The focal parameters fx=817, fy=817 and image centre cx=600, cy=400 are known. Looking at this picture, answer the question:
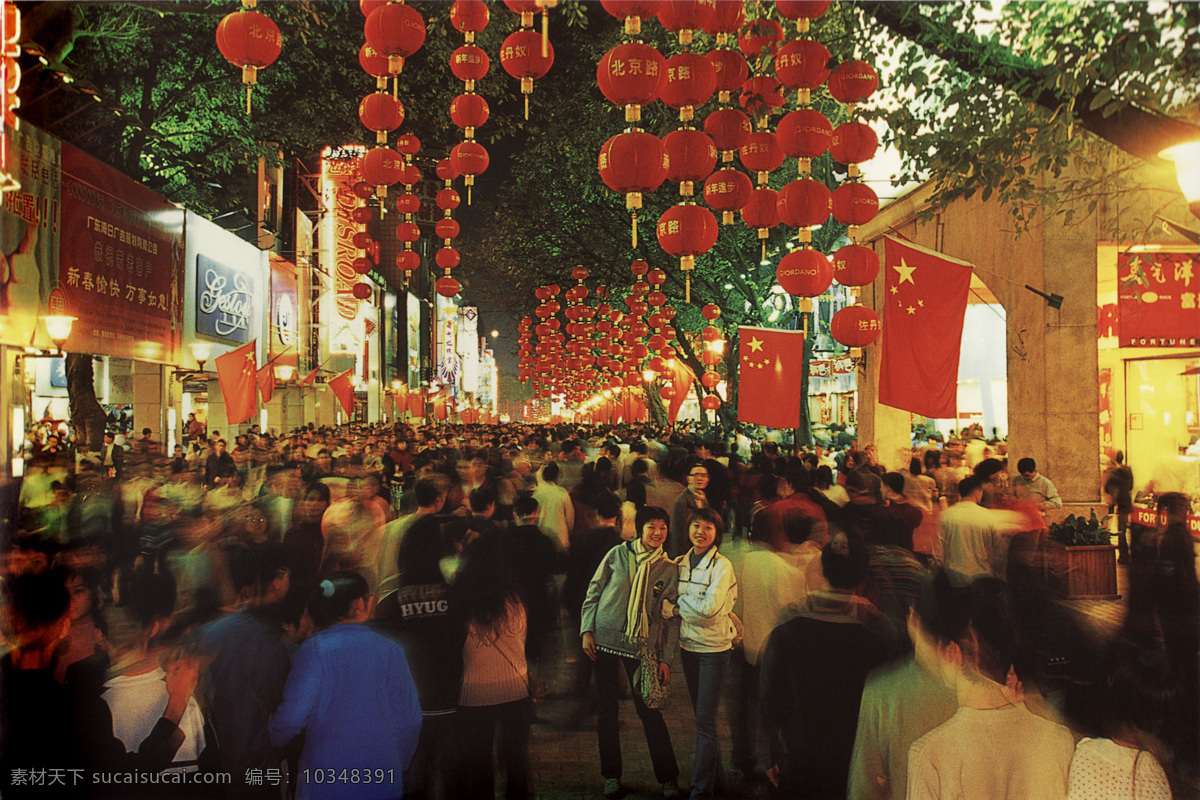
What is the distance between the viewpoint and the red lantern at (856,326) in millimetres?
7957

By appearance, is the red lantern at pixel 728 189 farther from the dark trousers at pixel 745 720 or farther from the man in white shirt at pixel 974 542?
the dark trousers at pixel 745 720

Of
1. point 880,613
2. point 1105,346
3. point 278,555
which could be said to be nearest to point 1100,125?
point 880,613

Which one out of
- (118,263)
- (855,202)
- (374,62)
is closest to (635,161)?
(855,202)

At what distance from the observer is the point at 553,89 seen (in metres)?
13.6

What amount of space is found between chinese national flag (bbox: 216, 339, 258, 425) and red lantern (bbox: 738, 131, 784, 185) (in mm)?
8530

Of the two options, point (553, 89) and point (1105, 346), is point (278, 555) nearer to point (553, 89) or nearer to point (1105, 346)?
point (553, 89)

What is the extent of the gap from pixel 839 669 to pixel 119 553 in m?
6.67

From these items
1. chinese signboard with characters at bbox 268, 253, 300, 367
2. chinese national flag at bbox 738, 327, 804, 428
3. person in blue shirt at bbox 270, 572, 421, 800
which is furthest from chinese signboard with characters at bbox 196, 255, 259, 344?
person in blue shirt at bbox 270, 572, 421, 800

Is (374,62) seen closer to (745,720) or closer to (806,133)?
(806,133)

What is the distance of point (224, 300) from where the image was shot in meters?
19.2

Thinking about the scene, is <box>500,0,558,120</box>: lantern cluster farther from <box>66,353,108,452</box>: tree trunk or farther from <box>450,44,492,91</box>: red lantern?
<box>66,353,108,452</box>: tree trunk

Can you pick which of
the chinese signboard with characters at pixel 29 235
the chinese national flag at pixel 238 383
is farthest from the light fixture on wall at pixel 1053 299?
the chinese signboard with characters at pixel 29 235

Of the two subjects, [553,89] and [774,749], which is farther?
[553,89]

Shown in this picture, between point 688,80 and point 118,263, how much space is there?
11.3 m
